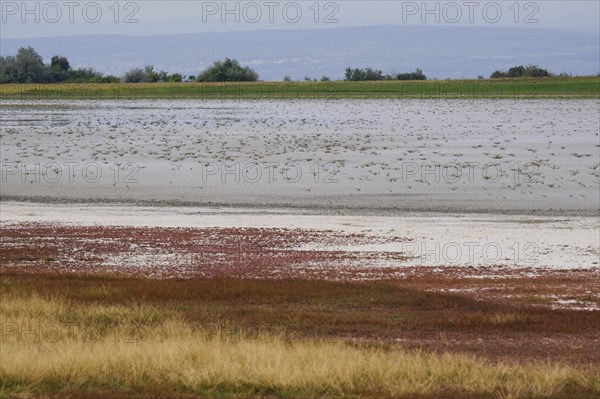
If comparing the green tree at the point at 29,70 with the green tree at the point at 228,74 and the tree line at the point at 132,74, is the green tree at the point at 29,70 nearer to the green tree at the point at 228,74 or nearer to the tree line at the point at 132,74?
the tree line at the point at 132,74

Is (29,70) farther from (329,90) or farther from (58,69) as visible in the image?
(329,90)

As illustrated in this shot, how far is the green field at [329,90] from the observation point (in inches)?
3398

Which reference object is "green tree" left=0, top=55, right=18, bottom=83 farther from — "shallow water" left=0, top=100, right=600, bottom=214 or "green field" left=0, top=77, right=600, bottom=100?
"shallow water" left=0, top=100, right=600, bottom=214

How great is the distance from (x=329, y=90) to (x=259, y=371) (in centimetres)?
8749

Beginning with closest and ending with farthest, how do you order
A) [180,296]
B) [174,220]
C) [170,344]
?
1. [170,344]
2. [180,296]
3. [174,220]

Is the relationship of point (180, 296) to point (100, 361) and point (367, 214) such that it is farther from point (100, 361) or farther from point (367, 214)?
point (367, 214)

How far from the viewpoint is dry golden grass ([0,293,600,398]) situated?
952 cm

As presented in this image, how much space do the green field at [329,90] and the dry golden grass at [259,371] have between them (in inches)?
2828

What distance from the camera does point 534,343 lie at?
41.0 feet

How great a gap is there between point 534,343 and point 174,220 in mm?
17365

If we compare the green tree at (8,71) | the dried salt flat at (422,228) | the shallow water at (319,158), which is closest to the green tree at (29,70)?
the green tree at (8,71)

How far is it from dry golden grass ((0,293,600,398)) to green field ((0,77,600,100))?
7183 centimetres

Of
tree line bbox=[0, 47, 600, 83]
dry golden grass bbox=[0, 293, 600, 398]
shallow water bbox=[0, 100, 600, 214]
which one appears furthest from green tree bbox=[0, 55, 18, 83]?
dry golden grass bbox=[0, 293, 600, 398]

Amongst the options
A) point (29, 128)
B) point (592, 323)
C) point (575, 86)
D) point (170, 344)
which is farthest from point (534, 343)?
point (575, 86)
